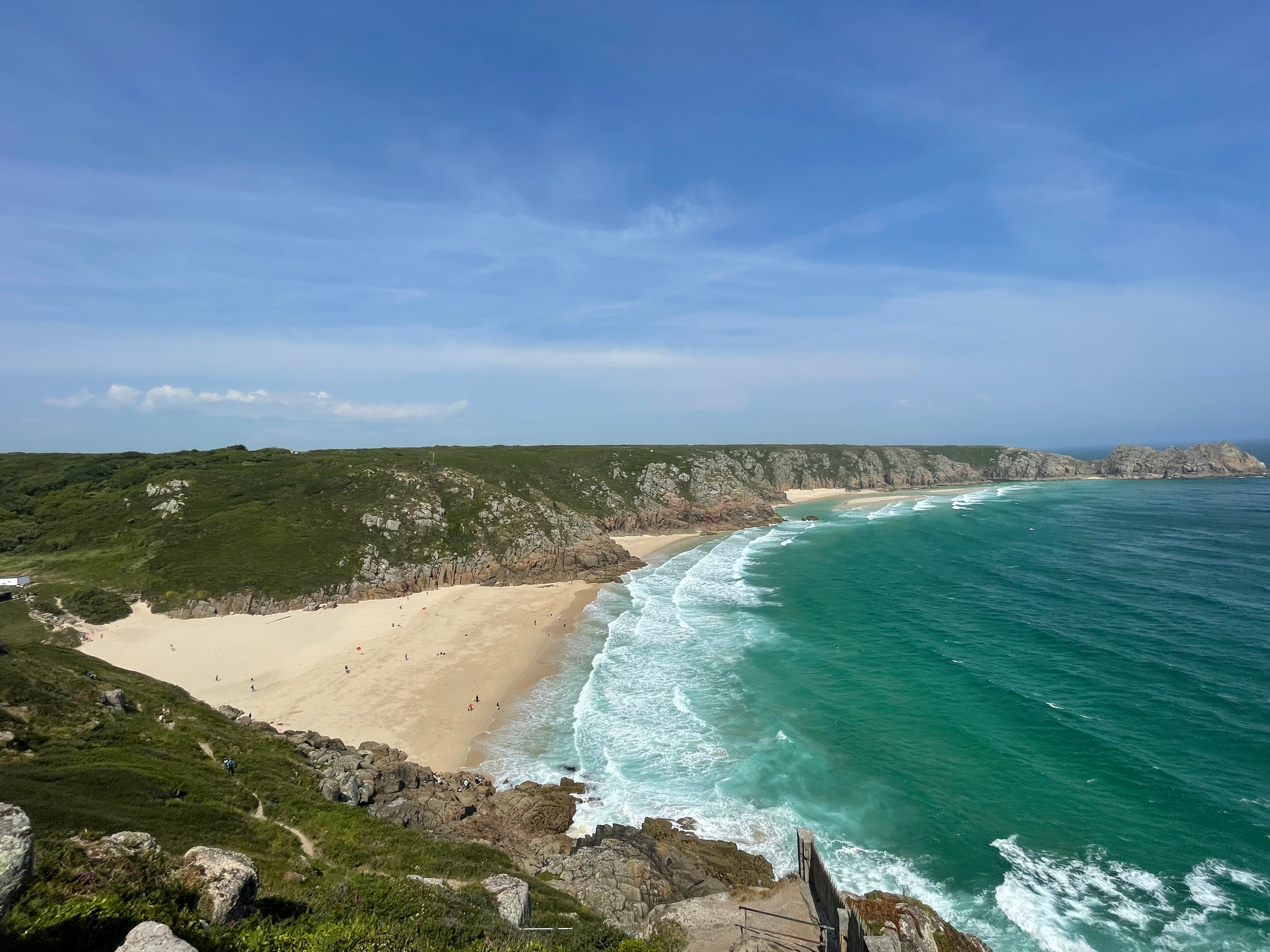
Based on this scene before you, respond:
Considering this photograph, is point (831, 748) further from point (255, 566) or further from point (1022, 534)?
point (1022, 534)

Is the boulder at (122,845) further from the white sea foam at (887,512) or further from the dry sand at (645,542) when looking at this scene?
the white sea foam at (887,512)

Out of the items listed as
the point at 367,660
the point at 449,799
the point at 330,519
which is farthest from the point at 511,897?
the point at 330,519

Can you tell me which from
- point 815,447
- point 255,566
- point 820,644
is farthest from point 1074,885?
point 815,447

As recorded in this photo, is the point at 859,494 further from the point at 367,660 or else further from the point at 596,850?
the point at 596,850

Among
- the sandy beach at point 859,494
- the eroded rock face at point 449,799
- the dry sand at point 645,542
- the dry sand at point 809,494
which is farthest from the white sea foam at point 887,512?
the eroded rock face at point 449,799

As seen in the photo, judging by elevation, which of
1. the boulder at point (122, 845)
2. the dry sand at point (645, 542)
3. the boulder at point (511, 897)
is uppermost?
the boulder at point (122, 845)

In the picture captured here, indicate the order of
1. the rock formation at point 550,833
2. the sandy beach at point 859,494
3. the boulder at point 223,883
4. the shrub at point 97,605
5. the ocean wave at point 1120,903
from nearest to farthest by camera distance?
the boulder at point 223,883 → the ocean wave at point 1120,903 → the rock formation at point 550,833 → the shrub at point 97,605 → the sandy beach at point 859,494
